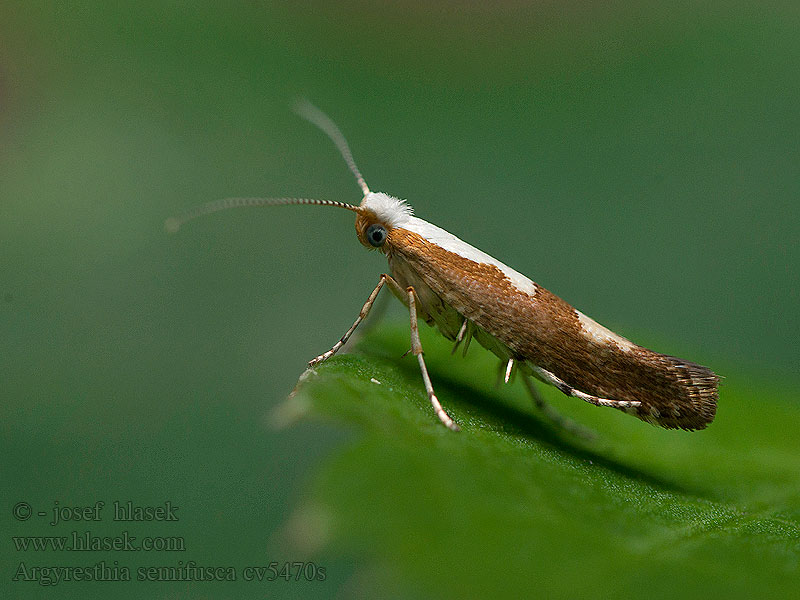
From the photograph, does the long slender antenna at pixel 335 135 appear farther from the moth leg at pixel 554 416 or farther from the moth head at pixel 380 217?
the moth leg at pixel 554 416

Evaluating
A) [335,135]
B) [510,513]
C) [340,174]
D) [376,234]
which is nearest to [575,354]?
[376,234]

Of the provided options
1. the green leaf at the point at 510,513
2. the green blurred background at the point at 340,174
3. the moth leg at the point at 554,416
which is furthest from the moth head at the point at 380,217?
the green blurred background at the point at 340,174

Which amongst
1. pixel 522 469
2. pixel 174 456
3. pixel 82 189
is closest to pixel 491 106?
pixel 82 189

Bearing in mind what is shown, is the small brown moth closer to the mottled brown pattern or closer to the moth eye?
the mottled brown pattern

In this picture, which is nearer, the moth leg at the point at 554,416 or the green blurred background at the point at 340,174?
→ the moth leg at the point at 554,416

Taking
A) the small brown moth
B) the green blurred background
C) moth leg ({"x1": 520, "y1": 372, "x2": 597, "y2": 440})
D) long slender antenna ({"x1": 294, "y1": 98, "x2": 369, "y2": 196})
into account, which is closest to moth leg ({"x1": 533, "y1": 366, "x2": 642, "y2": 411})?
the small brown moth

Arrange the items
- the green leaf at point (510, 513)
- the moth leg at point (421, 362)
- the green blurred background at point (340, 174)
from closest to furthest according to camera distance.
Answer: the green leaf at point (510, 513) → the moth leg at point (421, 362) → the green blurred background at point (340, 174)
